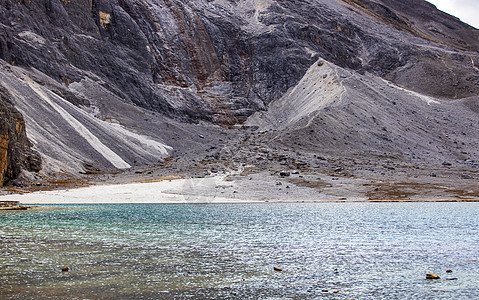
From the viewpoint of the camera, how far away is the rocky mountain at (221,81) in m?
68.1

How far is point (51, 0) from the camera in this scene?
3659 inches

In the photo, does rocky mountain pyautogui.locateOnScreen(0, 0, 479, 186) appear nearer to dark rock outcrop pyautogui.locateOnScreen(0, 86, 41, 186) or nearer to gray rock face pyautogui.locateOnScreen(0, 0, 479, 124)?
gray rock face pyautogui.locateOnScreen(0, 0, 479, 124)

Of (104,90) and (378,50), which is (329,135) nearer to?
(104,90)

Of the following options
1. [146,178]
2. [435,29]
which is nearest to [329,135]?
[146,178]

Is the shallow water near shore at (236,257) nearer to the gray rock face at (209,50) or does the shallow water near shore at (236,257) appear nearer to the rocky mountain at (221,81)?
the rocky mountain at (221,81)

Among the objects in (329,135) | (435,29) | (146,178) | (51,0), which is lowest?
(146,178)

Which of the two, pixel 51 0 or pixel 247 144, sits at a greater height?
pixel 51 0

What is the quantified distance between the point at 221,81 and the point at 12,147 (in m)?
73.8

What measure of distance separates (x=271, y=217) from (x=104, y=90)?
212 feet

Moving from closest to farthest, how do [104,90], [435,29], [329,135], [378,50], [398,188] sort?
[398,188]
[329,135]
[104,90]
[378,50]
[435,29]

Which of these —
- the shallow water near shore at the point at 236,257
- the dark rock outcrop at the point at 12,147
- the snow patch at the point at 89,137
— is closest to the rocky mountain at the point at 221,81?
the snow patch at the point at 89,137

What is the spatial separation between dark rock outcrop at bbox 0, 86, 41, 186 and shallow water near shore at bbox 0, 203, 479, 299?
629 inches

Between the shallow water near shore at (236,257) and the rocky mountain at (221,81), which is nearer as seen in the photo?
the shallow water near shore at (236,257)

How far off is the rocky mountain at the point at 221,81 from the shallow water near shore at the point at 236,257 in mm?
26527
